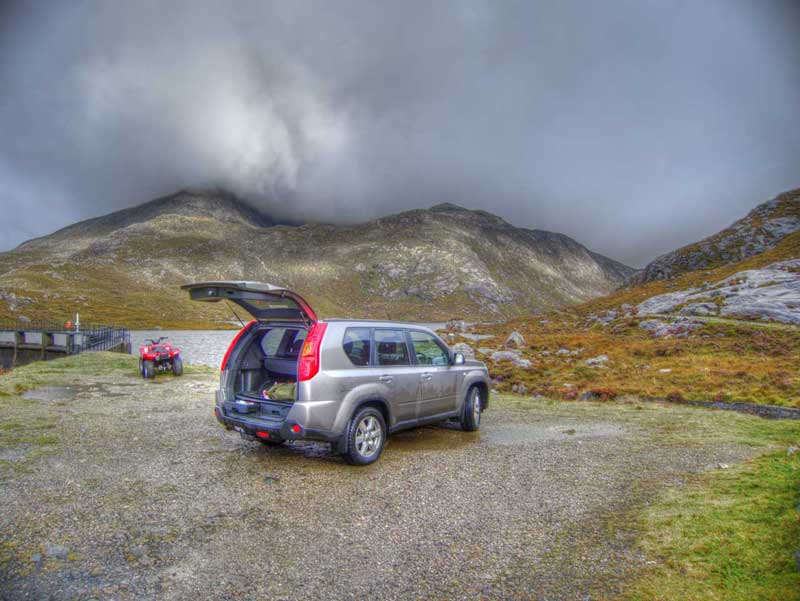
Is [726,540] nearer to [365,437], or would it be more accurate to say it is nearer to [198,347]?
[365,437]

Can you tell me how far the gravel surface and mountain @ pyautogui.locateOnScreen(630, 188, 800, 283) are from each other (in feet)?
164

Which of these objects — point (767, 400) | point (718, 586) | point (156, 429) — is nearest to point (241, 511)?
point (718, 586)

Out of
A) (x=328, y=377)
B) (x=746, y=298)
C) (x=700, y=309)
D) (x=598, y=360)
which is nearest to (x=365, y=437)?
(x=328, y=377)

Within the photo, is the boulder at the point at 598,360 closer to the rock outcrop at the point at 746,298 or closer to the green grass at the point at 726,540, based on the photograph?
the rock outcrop at the point at 746,298

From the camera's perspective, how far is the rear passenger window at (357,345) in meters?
7.05

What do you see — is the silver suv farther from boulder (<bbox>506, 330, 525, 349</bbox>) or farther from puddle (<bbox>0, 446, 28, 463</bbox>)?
boulder (<bbox>506, 330, 525, 349</bbox>)

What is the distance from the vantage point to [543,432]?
973 centimetres

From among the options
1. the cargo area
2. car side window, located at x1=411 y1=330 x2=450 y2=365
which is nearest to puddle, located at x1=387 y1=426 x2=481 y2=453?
car side window, located at x1=411 y1=330 x2=450 y2=365

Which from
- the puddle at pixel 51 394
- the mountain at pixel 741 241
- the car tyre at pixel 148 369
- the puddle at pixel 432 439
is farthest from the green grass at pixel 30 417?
the mountain at pixel 741 241

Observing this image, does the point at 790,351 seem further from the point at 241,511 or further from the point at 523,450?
the point at 241,511

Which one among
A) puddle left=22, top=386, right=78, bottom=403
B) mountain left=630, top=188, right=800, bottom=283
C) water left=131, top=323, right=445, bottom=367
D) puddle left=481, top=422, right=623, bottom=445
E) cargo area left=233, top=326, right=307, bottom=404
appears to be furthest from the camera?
mountain left=630, top=188, right=800, bottom=283

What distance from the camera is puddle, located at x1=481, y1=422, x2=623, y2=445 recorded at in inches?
356

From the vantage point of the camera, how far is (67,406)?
11953 millimetres

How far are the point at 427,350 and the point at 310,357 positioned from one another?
9.19ft
